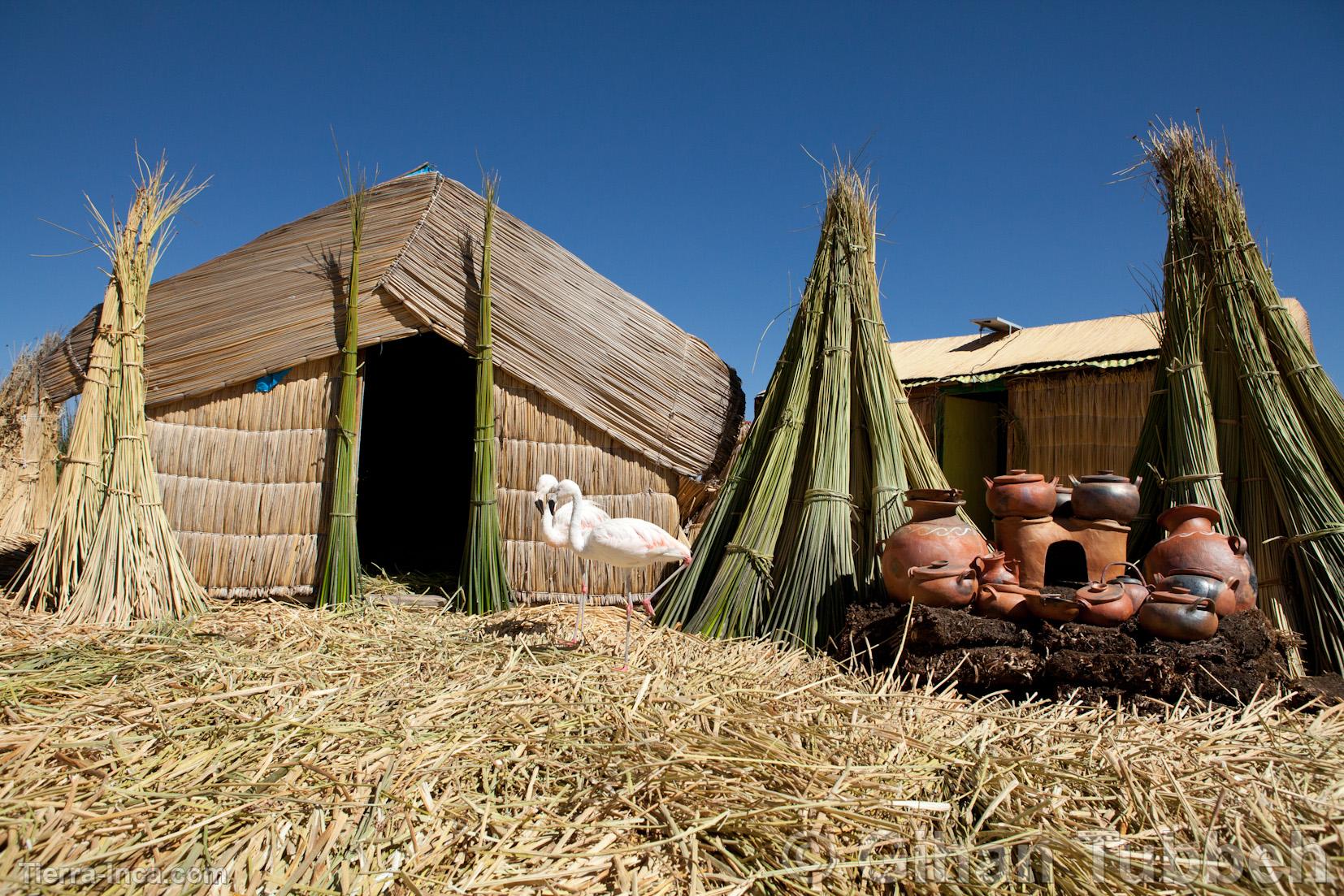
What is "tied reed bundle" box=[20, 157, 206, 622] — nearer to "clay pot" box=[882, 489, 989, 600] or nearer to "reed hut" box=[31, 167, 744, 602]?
"reed hut" box=[31, 167, 744, 602]

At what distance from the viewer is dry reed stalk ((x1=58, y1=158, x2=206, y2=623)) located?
395 cm

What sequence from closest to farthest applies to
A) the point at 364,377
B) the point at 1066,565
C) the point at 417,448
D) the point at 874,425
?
the point at 1066,565 → the point at 874,425 → the point at 364,377 → the point at 417,448

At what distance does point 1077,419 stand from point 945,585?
14.0 ft

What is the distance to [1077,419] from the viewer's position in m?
6.87

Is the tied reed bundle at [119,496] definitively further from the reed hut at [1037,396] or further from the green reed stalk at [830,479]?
the reed hut at [1037,396]

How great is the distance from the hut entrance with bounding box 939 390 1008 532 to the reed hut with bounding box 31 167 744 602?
3.44 m

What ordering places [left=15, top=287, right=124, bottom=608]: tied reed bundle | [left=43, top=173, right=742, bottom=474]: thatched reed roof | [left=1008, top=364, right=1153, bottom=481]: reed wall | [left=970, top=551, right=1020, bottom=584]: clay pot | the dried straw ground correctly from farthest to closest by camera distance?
1. [left=1008, top=364, right=1153, bottom=481]: reed wall
2. [left=43, top=173, right=742, bottom=474]: thatched reed roof
3. [left=15, top=287, right=124, bottom=608]: tied reed bundle
4. [left=970, top=551, right=1020, bottom=584]: clay pot
5. the dried straw ground

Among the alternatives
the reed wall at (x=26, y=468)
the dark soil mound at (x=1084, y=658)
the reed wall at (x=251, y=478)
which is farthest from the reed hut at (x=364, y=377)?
the reed wall at (x=26, y=468)

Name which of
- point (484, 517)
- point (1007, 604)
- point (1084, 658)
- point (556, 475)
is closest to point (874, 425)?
point (1007, 604)

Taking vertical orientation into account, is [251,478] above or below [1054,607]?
above

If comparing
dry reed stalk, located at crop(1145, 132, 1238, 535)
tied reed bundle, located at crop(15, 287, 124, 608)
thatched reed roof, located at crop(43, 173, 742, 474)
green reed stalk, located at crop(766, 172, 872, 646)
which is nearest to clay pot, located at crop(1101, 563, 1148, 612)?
dry reed stalk, located at crop(1145, 132, 1238, 535)

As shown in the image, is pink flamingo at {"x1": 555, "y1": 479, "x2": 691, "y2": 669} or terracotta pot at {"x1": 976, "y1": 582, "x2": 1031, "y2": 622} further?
pink flamingo at {"x1": 555, "y1": 479, "x2": 691, "y2": 669}

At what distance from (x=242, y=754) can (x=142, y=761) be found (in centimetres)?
26

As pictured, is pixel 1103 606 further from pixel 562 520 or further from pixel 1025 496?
pixel 562 520
